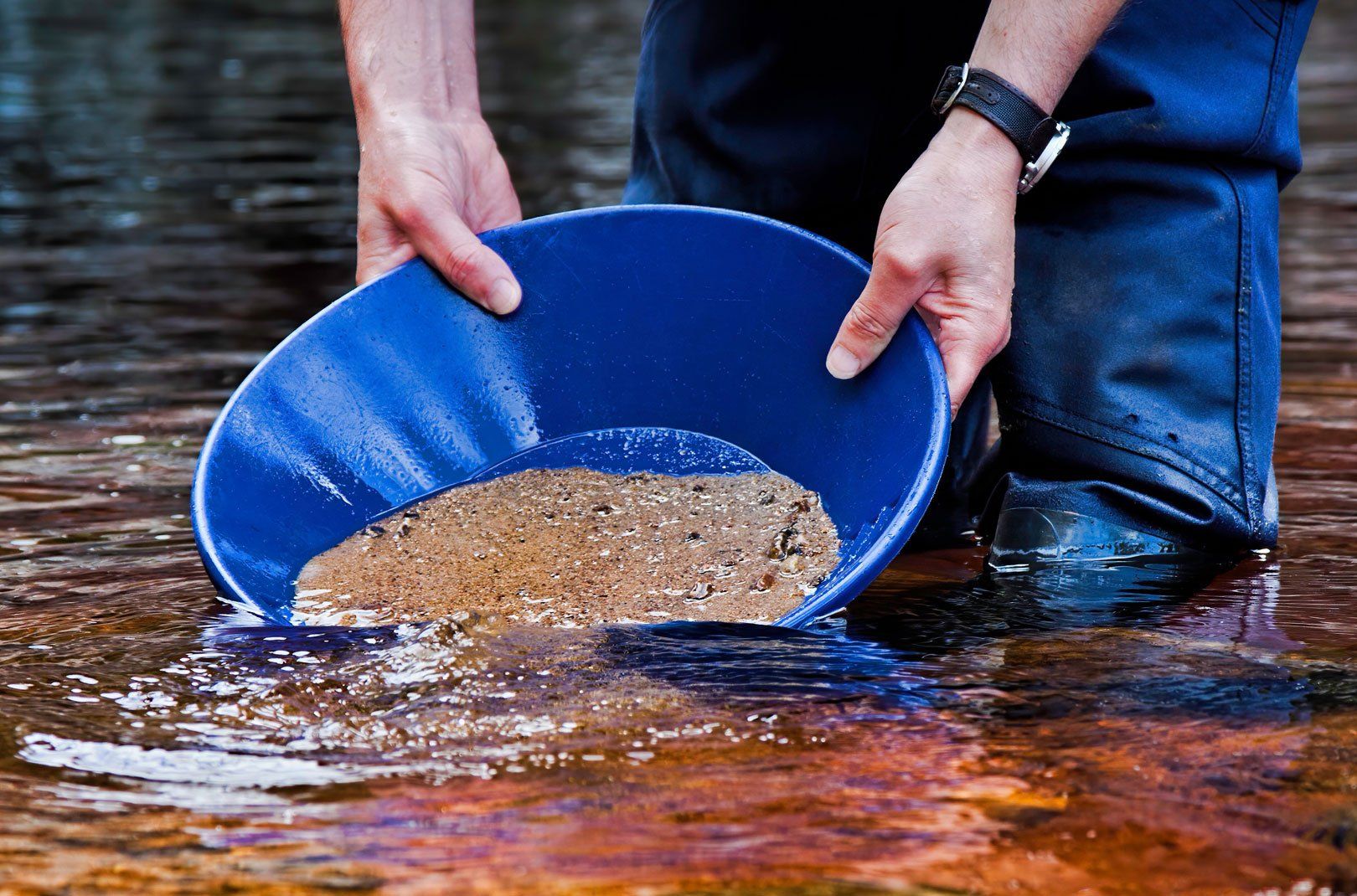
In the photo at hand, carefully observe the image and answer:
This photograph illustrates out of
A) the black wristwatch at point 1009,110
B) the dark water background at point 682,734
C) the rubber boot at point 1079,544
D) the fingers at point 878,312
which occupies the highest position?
the black wristwatch at point 1009,110

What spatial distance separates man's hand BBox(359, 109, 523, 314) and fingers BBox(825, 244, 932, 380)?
499 mm

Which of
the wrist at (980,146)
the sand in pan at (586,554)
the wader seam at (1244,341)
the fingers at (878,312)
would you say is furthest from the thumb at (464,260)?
the wader seam at (1244,341)

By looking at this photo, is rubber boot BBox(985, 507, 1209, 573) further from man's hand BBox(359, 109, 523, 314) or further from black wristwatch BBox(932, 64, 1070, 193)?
man's hand BBox(359, 109, 523, 314)

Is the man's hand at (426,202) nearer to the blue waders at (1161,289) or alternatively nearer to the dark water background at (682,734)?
the dark water background at (682,734)

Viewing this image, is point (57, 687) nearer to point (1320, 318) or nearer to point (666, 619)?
point (666, 619)

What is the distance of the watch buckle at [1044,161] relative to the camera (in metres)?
1.69

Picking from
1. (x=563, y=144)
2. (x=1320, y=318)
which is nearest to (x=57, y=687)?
(x=1320, y=318)

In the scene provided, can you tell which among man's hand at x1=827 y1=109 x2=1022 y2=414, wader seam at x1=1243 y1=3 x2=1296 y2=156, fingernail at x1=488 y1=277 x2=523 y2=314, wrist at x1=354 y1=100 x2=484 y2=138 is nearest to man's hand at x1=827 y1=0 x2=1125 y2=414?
man's hand at x1=827 y1=109 x2=1022 y2=414

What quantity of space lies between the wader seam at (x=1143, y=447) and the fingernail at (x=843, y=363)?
303 mm

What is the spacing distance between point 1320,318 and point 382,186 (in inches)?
89.6

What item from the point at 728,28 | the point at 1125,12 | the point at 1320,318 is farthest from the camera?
the point at 1320,318

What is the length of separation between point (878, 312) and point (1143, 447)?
424mm

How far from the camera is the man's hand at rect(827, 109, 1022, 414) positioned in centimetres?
160

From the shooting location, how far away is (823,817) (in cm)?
117
